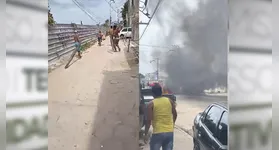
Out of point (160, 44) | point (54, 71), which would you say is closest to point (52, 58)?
point (54, 71)

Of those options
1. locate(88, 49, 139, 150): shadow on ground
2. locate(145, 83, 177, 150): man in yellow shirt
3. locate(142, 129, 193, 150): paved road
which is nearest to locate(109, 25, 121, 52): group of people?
locate(88, 49, 139, 150): shadow on ground

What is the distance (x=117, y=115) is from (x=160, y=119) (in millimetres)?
321

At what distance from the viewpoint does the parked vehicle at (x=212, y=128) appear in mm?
2631

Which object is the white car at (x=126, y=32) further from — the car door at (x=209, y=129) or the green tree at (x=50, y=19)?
the car door at (x=209, y=129)

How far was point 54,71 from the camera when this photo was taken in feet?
8.30

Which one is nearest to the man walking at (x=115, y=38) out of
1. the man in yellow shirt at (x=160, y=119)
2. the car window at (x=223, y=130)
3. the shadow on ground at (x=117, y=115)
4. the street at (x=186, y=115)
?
the shadow on ground at (x=117, y=115)

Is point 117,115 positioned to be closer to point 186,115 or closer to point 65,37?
point 186,115

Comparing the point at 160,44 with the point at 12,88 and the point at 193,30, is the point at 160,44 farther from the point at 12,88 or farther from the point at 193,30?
the point at 12,88

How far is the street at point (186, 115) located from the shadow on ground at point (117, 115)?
0.18m

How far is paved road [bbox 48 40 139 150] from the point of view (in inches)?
101

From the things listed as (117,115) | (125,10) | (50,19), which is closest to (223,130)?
(117,115)

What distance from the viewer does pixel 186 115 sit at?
2674 mm

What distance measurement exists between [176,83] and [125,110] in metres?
0.43

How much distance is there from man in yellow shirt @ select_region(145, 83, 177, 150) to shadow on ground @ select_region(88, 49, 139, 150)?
11cm
